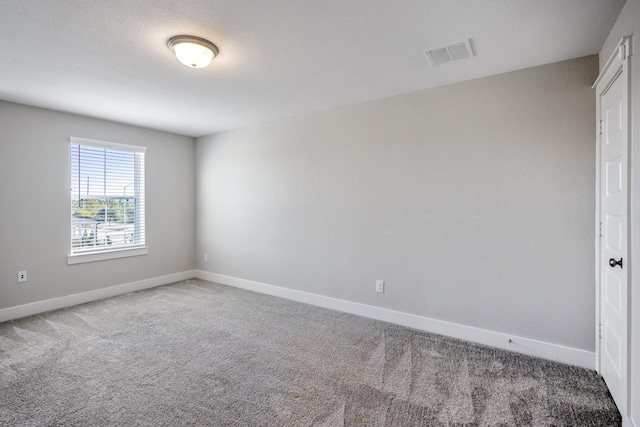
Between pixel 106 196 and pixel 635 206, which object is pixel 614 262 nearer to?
pixel 635 206

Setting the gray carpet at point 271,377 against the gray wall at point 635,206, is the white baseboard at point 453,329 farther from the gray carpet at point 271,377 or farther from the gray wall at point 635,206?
the gray wall at point 635,206

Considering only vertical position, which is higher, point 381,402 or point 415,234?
point 415,234

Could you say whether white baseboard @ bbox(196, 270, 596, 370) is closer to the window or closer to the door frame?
the door frame

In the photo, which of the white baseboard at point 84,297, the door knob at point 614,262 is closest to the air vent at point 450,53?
the door knob at point 614,262

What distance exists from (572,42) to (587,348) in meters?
2.37

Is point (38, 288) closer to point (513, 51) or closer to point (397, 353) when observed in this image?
point (397, 353)

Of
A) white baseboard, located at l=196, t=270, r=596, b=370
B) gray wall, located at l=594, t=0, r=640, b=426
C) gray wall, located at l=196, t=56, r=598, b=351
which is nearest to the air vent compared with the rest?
gray wall, located at l=196, t=56, r=598, b=351

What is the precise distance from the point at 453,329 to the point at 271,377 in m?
1.83

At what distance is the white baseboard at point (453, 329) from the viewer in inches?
98.8

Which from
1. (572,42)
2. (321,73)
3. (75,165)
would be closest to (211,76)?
(321,73)

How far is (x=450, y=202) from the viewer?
3045 millimetres

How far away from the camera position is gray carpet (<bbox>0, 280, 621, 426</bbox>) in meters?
1.92

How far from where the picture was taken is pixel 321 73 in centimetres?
278

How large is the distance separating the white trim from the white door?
5.35 meters
